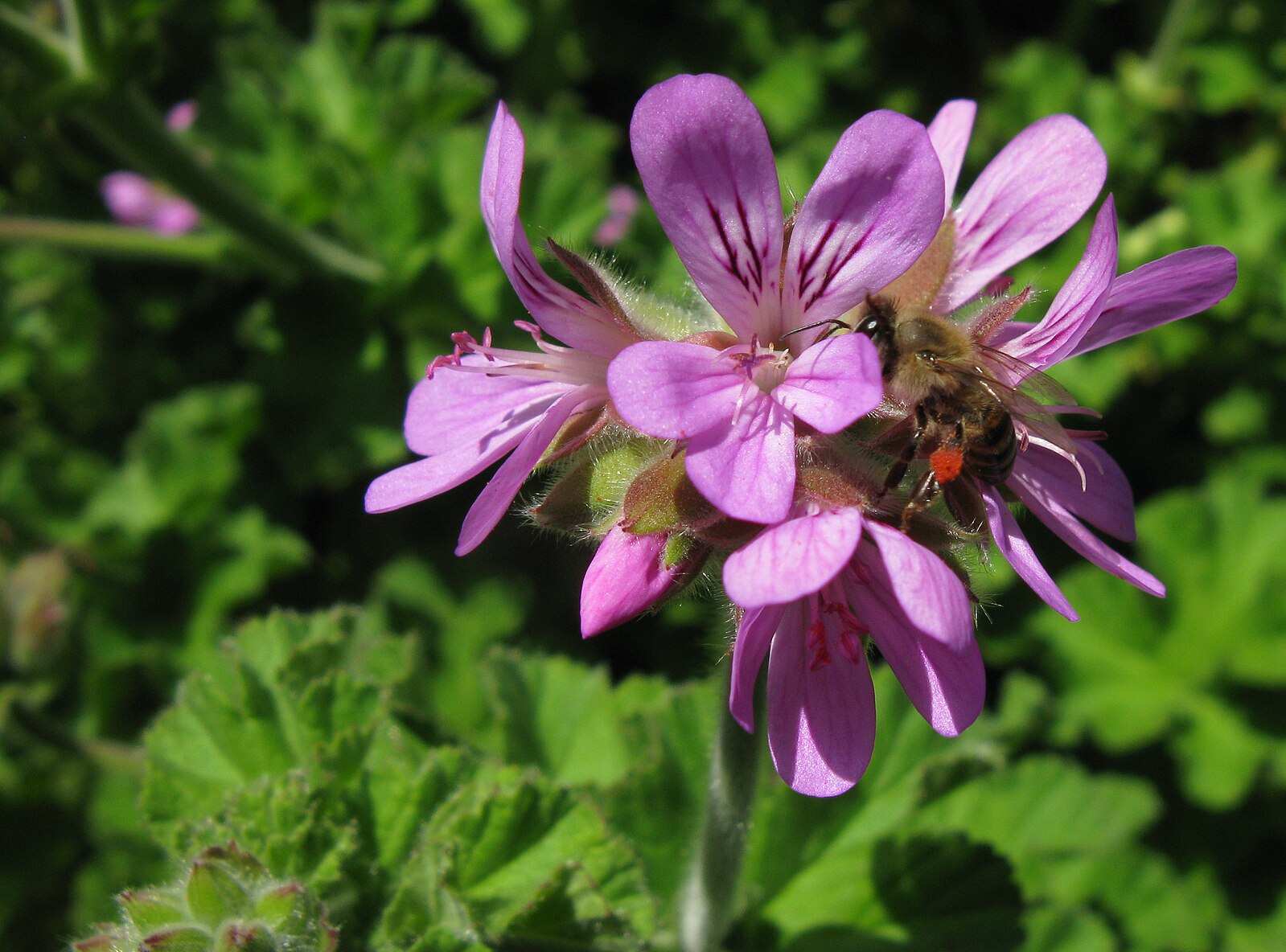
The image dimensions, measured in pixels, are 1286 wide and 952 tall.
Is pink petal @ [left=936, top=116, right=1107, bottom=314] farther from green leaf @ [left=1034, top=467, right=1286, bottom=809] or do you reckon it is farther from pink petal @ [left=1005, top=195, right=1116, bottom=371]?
green leaf @ [left=1034, top=467, right=1286, bottom=809]

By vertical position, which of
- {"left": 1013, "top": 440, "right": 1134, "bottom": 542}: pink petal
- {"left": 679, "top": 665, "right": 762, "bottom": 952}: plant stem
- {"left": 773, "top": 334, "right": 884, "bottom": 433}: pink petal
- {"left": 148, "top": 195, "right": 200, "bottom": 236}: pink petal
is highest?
{"left": 148, "top": 195, "right": 200, "bottom": 236}: pink petal

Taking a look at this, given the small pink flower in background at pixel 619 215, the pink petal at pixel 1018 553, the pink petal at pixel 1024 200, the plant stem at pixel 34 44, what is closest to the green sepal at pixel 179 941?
the pink petal at pixel 1018 553

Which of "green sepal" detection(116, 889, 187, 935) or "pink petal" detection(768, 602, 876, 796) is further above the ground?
"green sepal" detection(116, 889, 187, 935)

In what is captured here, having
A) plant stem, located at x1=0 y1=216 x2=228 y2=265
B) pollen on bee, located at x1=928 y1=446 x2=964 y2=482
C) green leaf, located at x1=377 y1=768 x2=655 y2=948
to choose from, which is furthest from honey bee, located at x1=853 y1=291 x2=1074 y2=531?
plant stem, located at x1=0 y1=216 x2=228 y2=265

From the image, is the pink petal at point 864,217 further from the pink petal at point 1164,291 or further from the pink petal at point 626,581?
the pink petal at point 626,581

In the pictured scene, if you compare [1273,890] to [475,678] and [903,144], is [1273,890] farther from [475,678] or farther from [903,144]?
[903,144]

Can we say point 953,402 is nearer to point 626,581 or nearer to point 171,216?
point 626,581

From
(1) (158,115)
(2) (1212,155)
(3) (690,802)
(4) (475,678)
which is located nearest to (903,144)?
(3) (690,802)
